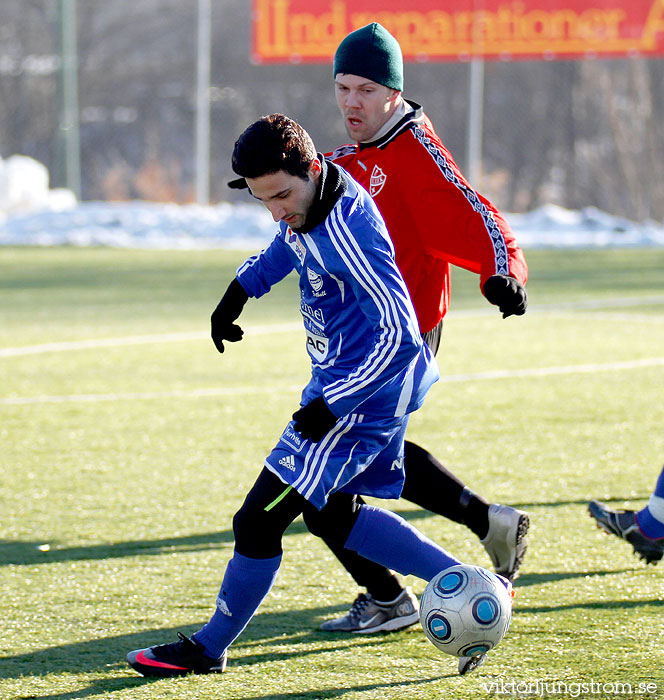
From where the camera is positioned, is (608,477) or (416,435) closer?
(608,477)

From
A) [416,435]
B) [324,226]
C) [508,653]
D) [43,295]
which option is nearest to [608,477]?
[416,435]

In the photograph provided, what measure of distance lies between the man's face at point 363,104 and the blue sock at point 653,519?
1488mm

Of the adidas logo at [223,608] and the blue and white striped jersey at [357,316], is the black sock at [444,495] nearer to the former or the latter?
the blue and white striped jersey at [357,316]

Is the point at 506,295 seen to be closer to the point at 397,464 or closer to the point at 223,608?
the point at 397,464

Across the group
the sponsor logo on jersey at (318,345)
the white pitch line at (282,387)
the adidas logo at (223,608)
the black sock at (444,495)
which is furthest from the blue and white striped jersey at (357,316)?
the white pitch line at (282,387)

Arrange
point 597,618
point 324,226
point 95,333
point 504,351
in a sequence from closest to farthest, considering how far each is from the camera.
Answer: point 324,226
point 597,618
point 504,351
point 95,333

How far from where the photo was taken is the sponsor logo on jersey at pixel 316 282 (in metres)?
3.21

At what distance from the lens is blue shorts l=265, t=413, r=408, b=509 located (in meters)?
3.18

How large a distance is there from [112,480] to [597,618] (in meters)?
2.41

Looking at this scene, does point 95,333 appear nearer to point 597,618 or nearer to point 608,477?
point 608,477

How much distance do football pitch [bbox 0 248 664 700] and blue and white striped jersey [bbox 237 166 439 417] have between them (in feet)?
2.40

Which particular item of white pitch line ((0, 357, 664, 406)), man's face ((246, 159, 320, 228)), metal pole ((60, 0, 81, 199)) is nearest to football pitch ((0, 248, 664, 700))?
white pitch line ((0, 357, 664, 406))

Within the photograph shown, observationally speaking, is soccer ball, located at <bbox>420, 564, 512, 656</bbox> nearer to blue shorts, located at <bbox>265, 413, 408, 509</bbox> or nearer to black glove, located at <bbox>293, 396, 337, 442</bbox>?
blue shorts, located at <bbox>265, 413, 408, 509</bbox>

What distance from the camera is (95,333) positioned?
9766 millimetres
